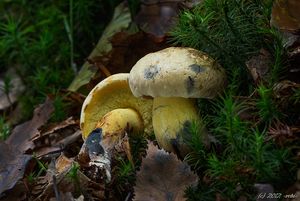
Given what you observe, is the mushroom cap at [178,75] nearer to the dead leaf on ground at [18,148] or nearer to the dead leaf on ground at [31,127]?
the dead leaf on ground at [18,148]

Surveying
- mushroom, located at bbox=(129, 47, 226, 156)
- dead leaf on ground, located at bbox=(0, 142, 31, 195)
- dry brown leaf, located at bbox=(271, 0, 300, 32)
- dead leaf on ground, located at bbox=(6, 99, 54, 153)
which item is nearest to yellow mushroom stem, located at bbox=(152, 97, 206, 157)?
mushroom, located at bbox=(129, 47, 226, 156)

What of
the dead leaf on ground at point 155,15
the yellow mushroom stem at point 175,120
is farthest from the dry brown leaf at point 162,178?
the dead leaf on ground at point 155,15

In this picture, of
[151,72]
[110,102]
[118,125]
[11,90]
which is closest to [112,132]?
[118,125]

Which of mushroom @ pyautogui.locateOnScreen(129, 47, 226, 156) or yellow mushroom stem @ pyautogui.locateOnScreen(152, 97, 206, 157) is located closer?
mushroom @ pyautogui.locateOnScreen(129, 47, 226, 156)

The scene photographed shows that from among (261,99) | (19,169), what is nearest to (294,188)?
(261,99)

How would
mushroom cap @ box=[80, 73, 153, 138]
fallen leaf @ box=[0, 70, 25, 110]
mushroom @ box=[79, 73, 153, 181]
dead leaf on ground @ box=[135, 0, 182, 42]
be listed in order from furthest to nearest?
fallen leaf @ box=[0, 70, 25, 110] < dead leaf on ground @ box=[135, 0, 182, 42] < mushroom cap @ box=[80, 73, 153, 138] < mushroom @ box=[79, 73, 153, 181]

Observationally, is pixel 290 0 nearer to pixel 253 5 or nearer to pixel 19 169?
pixel 253 5

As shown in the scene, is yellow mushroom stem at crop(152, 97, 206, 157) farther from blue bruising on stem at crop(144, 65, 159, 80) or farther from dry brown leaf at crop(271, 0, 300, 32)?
dry brown leaf at crop(271, 0, 300, 32)
